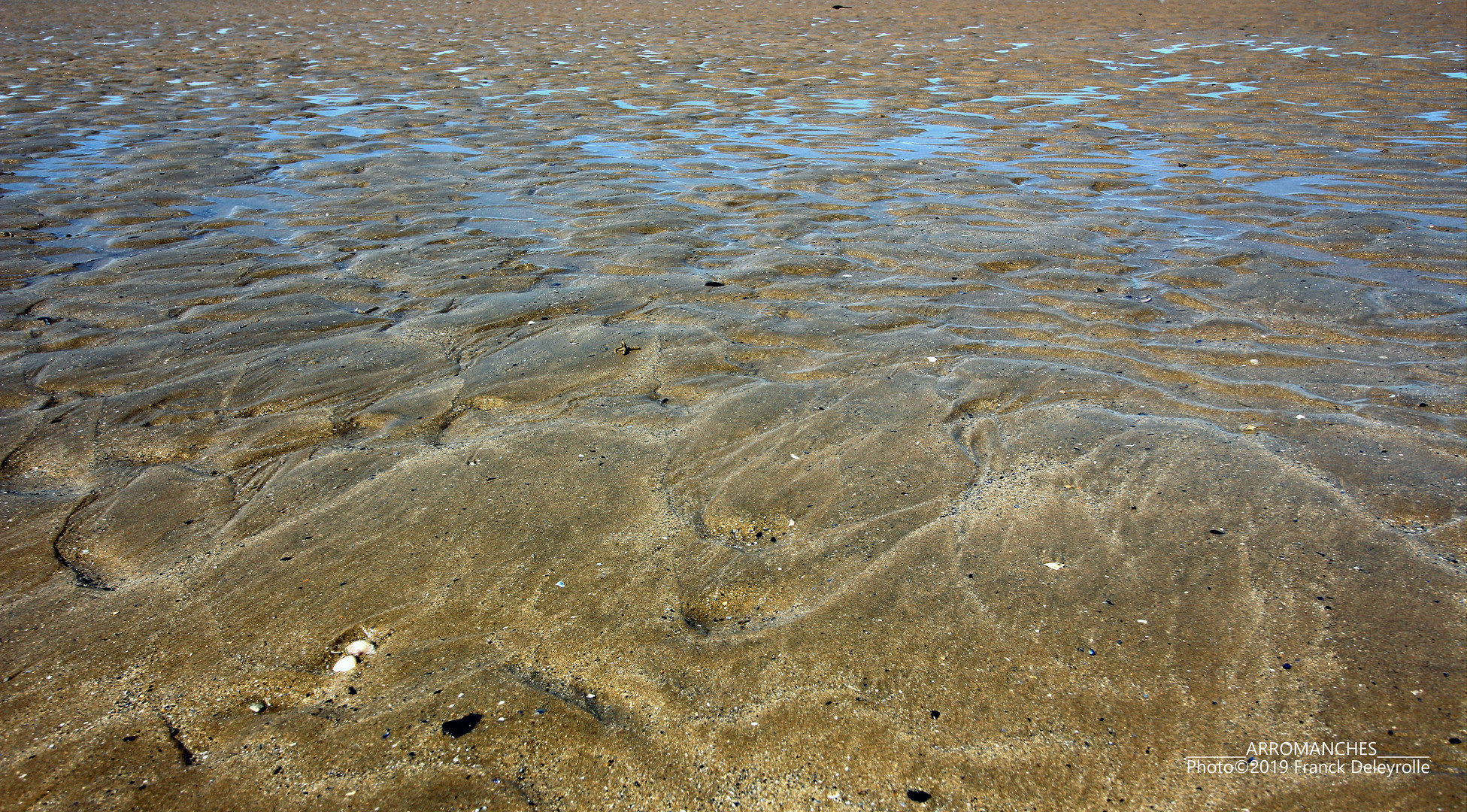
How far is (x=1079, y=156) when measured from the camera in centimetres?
819

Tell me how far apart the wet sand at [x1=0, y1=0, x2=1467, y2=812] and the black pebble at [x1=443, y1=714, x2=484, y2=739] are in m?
0.03

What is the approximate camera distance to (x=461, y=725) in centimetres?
206

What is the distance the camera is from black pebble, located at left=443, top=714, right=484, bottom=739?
6.67 ft

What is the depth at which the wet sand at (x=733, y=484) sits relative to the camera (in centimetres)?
201

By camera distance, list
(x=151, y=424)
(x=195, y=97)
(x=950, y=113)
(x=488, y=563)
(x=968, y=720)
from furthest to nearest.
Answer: (x=195, y=97) → (x=950, y=113) → (x=151, y=424) → (x=488, y=563) → (x=968, y=720)

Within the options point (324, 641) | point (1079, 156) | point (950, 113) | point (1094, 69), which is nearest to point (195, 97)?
point (950, 113)

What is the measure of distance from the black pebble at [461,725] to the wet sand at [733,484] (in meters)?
0.03

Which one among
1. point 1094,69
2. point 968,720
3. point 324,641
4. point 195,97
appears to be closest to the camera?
point 968,720

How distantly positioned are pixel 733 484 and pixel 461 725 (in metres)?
1.33

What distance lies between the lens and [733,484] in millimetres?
3096

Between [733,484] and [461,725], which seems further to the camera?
[733,484]

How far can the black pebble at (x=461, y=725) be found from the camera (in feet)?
6.67

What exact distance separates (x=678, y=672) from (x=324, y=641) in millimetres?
1027

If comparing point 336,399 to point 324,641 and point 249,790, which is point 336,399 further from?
point 249,790
